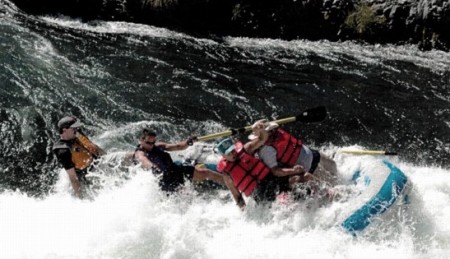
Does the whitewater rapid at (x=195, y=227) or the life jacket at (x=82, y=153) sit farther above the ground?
the life jacket at (x=82, y=153)

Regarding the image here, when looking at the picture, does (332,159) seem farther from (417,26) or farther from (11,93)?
(417,26)

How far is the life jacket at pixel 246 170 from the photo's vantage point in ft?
22.2

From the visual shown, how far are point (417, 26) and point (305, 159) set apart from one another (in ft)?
24.9

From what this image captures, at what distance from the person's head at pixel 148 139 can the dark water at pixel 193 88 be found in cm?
166

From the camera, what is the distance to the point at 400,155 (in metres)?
8.95

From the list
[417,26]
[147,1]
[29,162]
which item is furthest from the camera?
[147,1]

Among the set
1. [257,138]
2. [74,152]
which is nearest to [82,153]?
[74,152]

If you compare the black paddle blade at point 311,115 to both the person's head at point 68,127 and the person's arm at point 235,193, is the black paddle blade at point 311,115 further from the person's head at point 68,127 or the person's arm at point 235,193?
the person's head at point 68,127

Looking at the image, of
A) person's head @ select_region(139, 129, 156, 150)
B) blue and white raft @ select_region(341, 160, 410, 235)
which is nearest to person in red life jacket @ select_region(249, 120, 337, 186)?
blue and white raft @ select_region(341, 160, 410, 235)

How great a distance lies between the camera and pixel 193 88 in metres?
11.1

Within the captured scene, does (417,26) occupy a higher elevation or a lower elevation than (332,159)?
higher

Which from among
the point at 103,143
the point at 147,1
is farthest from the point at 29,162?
the point at 147,1

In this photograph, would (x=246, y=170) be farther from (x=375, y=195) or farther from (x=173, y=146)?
(x=375, y=195)

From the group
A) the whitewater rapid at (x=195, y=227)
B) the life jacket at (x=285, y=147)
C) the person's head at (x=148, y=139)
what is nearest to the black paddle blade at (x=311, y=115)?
the whitewater rapid at (x=195, y=227)
